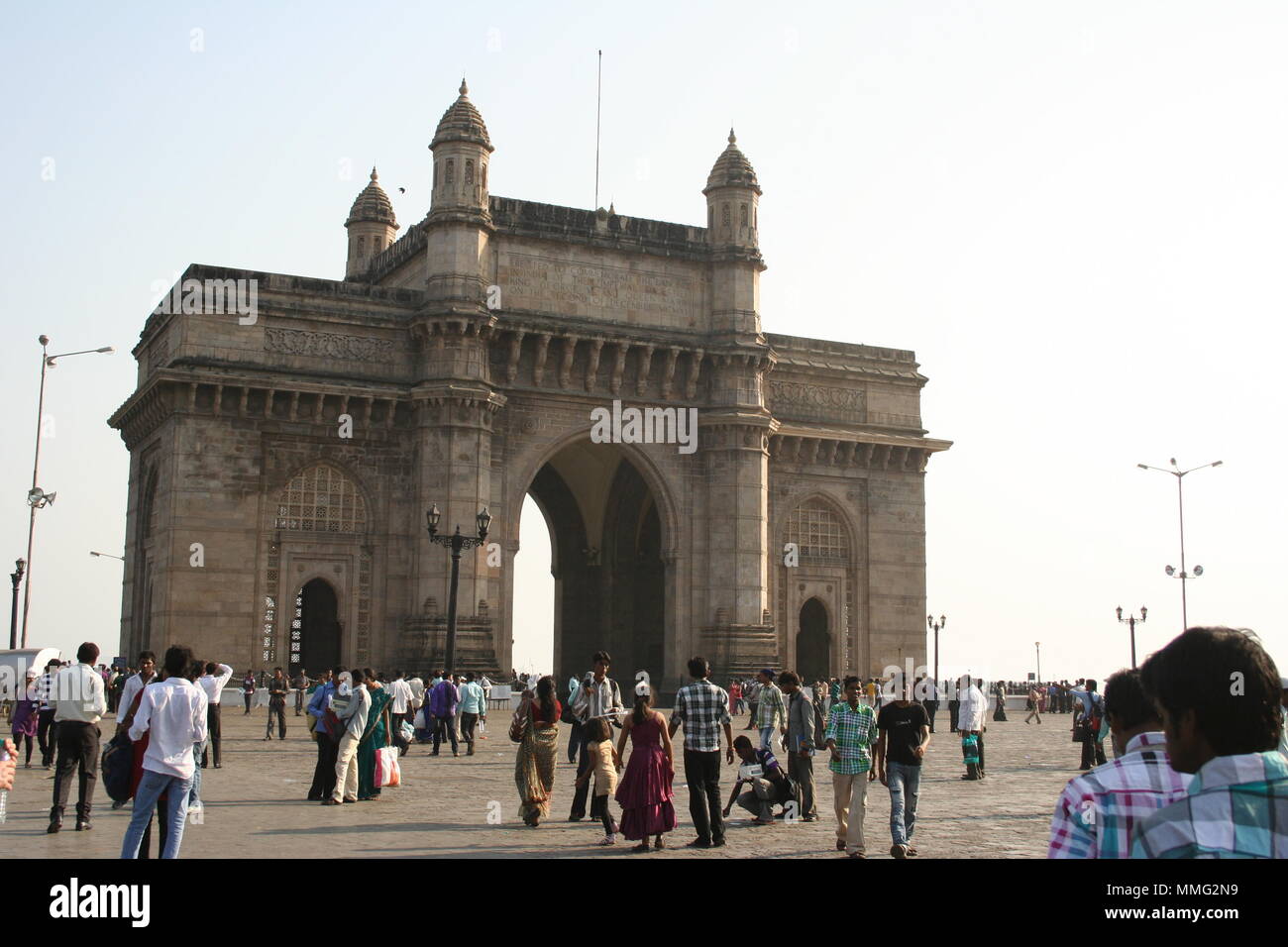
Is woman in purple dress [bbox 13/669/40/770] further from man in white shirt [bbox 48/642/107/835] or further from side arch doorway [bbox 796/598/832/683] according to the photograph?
side arch doorway [bbox 796/598/832/683]

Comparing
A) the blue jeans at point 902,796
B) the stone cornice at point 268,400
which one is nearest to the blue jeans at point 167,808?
the blue jeans at point 902,796

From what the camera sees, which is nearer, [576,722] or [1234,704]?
[1234,704]

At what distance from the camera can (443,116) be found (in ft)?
129

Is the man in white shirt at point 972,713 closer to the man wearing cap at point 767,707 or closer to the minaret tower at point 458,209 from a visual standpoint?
the man wearing cap at point 767,707

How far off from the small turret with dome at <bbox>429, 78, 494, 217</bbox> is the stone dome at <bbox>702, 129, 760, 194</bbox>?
7.14 m

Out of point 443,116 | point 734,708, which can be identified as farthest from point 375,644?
point 443,116

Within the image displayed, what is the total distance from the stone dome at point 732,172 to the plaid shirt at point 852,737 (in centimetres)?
3095

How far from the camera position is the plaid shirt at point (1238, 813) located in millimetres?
3746

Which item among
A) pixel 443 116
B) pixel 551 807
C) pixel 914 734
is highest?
pixel 443 116

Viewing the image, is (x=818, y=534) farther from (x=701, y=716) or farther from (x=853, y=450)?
(x=701, y=716)

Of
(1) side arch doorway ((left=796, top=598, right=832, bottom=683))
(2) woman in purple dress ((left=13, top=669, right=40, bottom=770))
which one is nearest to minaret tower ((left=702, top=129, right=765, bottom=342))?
(1) side arch doorway ((left=796, top=598, right=832, bottom=683))

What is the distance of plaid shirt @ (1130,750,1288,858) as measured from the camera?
375 centimetres
